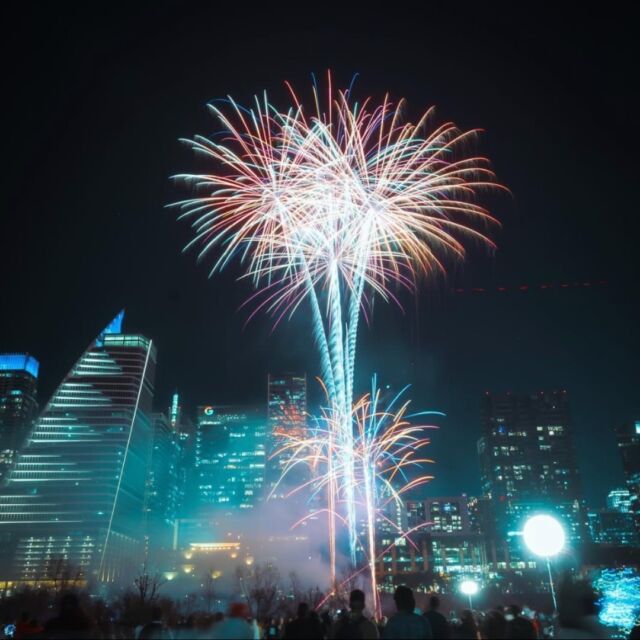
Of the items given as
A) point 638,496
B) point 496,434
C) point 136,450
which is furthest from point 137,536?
point 638,496

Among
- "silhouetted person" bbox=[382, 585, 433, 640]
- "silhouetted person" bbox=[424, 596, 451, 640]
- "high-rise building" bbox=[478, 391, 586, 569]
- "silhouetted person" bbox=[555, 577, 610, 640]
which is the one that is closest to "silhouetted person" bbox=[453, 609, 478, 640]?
"silhouetted person" bbox=[424, 596, 451, 640]

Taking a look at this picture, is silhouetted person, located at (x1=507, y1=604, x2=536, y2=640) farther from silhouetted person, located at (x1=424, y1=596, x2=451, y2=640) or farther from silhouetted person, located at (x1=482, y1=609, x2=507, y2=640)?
silhouetted person, located at (x1=424, y1=596, x2=451, y2=640)

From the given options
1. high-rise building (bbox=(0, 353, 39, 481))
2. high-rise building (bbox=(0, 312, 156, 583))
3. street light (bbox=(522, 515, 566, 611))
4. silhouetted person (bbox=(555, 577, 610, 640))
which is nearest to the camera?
silhouetted person (bbox=(555, 577, 610, 640))

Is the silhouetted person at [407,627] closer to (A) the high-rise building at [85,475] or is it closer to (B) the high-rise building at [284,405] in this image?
(A) the high-rise building at [85,475]

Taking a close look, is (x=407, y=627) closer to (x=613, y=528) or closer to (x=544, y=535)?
(x=544, y=535)

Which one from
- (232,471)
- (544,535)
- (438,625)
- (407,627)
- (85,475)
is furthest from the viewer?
(232,471)

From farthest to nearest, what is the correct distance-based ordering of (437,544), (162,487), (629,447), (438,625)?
(162,487), (629,447), (437,544), (438,625)

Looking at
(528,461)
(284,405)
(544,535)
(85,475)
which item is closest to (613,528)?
(528,461)

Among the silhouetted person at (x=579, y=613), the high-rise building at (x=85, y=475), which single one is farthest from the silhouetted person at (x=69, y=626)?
the high-rise building at (x=85, y=475)

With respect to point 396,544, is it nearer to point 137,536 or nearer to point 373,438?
point 137,536

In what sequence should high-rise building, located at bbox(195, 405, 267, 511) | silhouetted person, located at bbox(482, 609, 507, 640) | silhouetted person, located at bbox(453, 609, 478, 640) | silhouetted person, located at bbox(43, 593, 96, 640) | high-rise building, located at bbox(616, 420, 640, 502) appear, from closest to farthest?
silhouetted person, located at bbox(43, 593, 96, 640)
silhouetted person, located at bbox(482, 609, 507, 640)
silhouetted person, located at bbox(453, 609, 478, 640)
high-rise building, located at bbox(616, 420, 640, 502)
high-rise building, located at bbox(195, 405, 267, 511)
